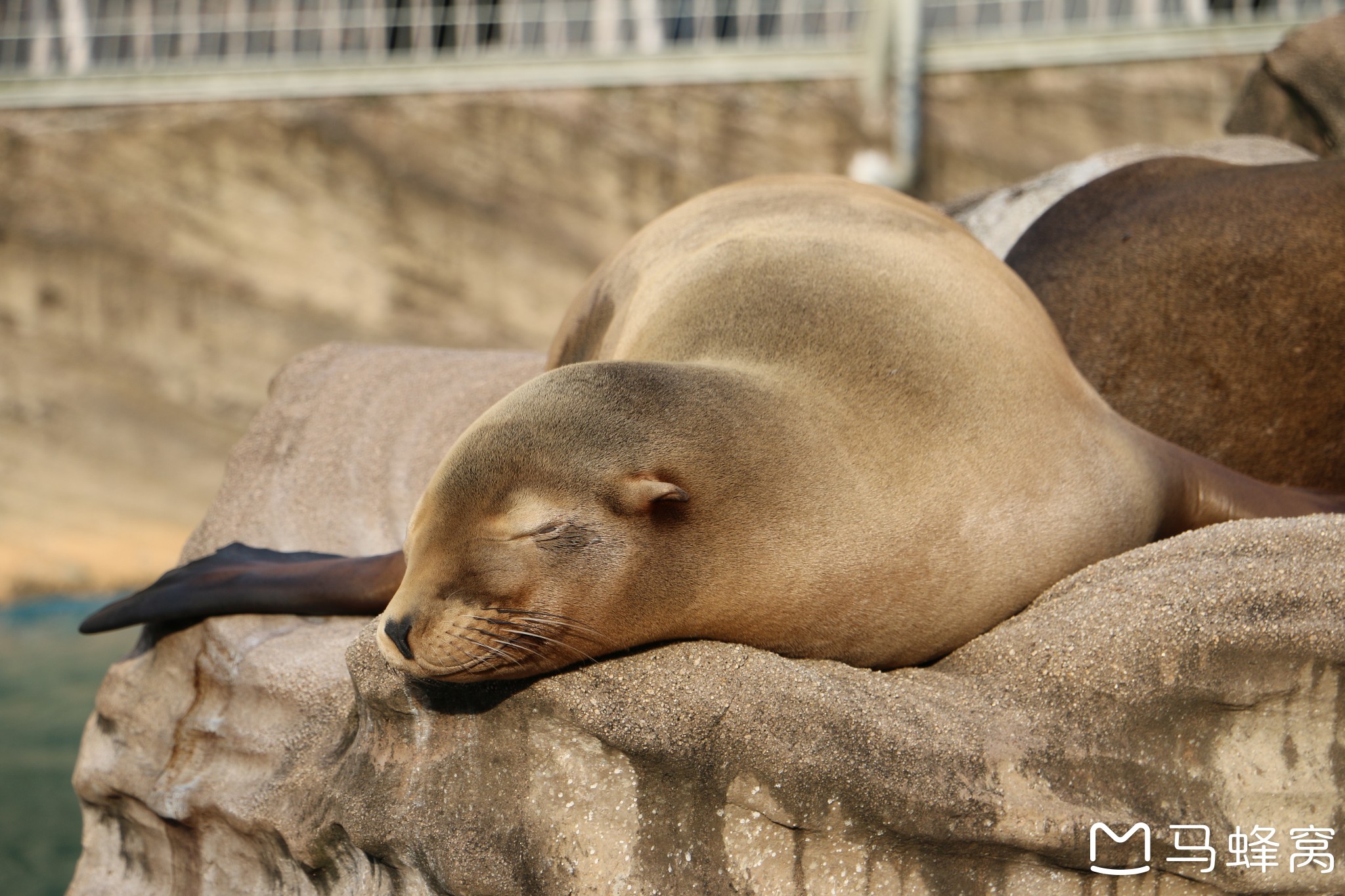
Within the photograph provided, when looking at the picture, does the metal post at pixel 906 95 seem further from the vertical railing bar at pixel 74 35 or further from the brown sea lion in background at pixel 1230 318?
the brown sea lion in background at pixel 1230 318

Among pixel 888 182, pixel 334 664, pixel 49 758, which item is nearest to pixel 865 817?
pixel 334 664

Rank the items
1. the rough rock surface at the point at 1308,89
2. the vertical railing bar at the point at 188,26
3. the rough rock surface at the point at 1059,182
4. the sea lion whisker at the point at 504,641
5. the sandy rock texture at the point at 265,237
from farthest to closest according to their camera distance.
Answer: the vertical railing bar at the point at 188,26, the sandy rock texture at the point at 265,237, the rough rock surface at the point at 1308,89, the rough rock surface at the point at 1059,182, the sea lion whisker at the point at 504,641

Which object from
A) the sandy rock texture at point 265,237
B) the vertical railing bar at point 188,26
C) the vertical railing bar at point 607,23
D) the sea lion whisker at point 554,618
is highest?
the vertical railing bar at point 607,23

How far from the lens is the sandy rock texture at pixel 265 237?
10930 mm

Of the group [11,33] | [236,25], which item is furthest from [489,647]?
[11,33]

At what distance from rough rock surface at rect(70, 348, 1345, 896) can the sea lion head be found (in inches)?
4.9

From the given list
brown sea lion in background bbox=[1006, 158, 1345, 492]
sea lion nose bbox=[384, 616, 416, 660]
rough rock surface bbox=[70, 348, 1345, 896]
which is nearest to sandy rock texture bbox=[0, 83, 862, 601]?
brown sea lion in background bbox=[1006, 158, 1345, 492]

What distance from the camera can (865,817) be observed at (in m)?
1.91

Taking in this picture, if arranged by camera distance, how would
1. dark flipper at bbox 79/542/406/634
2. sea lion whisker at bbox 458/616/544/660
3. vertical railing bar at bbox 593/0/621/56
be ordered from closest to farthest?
sea lion whisker at bbox 458/616/544/660
dark flipper at bbox 79/542/406/634
vertical railing bar at bbox 593/0/621/56

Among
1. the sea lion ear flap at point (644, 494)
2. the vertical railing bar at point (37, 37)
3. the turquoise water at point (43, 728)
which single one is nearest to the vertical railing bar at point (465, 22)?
the vertical railing bar at point (37, 37)

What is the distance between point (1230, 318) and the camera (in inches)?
138

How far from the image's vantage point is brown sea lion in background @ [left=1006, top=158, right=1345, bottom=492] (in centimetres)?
342

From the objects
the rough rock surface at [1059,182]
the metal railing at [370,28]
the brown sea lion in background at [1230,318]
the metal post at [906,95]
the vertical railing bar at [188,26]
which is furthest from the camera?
the vertical railing bar at [188,26]

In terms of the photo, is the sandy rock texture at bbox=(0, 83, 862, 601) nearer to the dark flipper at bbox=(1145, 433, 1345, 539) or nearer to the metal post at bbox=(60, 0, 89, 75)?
the metal post at bbox=(60, 0, 89, 75)
